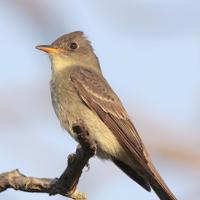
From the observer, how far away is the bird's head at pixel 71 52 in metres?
6.97

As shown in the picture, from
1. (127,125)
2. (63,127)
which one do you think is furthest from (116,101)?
(63,127)

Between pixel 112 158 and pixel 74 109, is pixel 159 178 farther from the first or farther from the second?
pixel 74 109

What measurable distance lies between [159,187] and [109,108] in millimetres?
1120

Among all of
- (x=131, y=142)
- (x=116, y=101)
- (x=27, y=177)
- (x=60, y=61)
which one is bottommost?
(x=27, y=177)

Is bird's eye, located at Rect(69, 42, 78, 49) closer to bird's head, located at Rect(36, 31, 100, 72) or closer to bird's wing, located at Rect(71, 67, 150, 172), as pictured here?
bird's head, located at Rect(36, 31, 100, 72)

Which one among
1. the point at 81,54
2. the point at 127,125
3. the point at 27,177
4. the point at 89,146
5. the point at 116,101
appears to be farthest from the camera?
the point at 81,54

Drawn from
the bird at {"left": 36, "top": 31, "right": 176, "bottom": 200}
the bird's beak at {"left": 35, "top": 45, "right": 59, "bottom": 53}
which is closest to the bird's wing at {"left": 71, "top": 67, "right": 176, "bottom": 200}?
the bird at {"left": 36, "top": 31, "right": 176, "bottom": 200}

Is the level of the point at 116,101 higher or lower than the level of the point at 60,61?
lower

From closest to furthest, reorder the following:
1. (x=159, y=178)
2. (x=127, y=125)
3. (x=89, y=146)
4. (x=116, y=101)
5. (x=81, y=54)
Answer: (x=89, y=146) → (x=159, y=178) → (x=127, y=125) → (x=116, y=101) → (x=81, y=54)

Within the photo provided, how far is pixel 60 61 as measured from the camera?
23.1ft

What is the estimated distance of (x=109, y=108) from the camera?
649 centimetres

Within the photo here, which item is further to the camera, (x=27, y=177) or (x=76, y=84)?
(x=76, y=84)

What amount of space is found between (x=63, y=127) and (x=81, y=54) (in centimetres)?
167

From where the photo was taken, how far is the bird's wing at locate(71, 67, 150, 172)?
5996 millimetres
